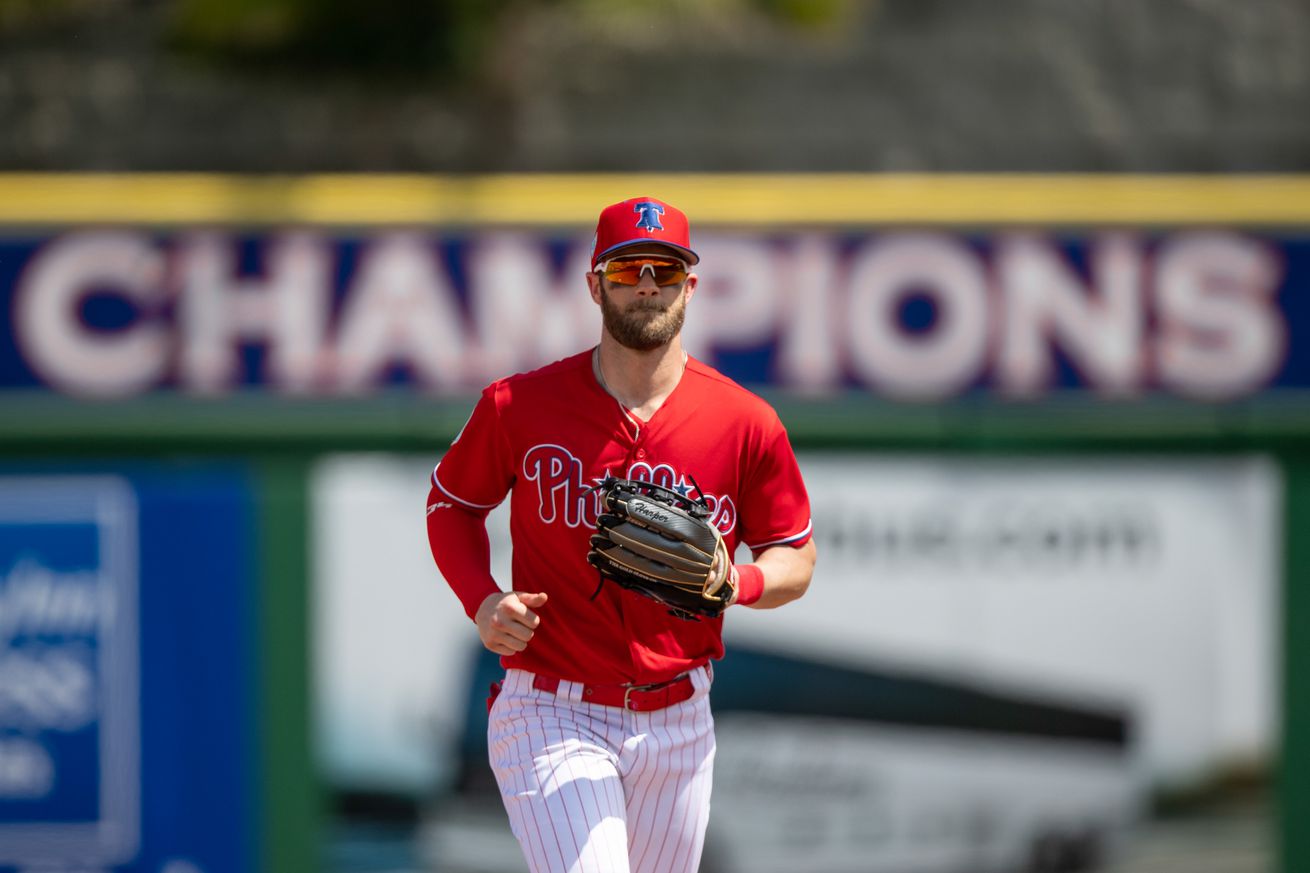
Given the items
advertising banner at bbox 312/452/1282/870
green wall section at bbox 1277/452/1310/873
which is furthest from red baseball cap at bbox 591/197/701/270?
green wall section at bbox 1277/452/1310/873

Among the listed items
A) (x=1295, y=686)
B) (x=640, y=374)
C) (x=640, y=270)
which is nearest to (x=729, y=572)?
(x=640, y=374)

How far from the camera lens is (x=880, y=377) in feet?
24.9

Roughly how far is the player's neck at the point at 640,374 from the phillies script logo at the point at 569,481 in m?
0.13

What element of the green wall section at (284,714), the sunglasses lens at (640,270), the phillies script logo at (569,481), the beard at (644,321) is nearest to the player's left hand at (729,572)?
the phillies script logo at (569,481)

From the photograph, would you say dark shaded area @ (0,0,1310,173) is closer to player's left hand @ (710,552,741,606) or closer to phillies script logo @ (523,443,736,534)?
phillies script logo @ (523,443,736,534)

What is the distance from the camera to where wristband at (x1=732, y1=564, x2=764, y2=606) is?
10.8 ft

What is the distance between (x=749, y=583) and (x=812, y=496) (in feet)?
14.4

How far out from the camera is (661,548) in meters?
3.15

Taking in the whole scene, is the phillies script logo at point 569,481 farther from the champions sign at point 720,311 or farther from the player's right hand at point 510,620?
the champions sign at point 720,311

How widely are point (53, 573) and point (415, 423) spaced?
1.74m

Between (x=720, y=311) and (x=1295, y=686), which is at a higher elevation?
(x=720, y=311)

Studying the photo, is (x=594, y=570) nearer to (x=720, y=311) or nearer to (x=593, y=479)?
(x=593, y=479)

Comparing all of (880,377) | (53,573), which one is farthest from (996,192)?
(53,573)

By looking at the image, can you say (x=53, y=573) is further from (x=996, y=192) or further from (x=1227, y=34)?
(x=1227, y=34)
